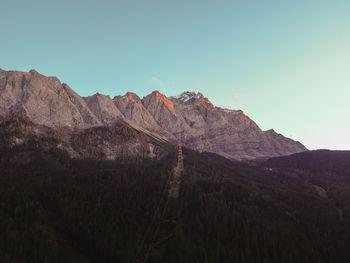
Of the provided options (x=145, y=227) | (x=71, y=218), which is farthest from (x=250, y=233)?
(x=71, y=218)

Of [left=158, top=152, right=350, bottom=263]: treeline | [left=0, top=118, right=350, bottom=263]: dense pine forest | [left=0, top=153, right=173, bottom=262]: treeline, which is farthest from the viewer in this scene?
[left=158, top=152, right=350, bottom=263]: treeline

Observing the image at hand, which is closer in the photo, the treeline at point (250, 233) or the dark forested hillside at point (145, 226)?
the dark forested hillside at point (145, 226)

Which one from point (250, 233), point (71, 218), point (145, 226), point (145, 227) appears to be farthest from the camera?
point (250, 233)

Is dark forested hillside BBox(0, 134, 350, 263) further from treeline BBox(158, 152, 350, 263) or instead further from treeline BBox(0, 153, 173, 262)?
treeline BBox(158, 152, 350, 263)

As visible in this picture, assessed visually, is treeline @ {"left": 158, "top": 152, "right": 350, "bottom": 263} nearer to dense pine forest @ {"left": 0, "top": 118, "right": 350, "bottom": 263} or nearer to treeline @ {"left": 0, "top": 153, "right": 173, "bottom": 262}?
dense pine forest @ {"left": 0, "top": 118, "right": 350, "bottom": 263}

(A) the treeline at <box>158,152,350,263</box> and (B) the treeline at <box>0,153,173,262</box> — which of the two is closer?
(B) the treeline at <box>0,153,173,262</box>

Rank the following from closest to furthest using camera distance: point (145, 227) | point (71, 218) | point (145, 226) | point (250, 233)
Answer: point (71, 218)
point (145, 227)
point (145, 226)
point (250, 233)

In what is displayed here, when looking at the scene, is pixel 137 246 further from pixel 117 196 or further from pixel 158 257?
pixel 117 196

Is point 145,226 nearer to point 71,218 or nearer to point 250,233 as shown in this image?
point 71,218

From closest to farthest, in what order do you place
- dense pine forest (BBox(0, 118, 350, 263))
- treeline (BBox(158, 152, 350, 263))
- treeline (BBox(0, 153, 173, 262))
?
treeline (BBox(0, 153, 173, 262)), dense pine forest (BBox(0, 118, 350, 263)), treeline (BBox(158, 152, 350, 263))

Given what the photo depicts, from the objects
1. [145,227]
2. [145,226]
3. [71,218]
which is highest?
[71,218]

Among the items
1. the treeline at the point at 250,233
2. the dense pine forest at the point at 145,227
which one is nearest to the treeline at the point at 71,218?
the dense pine forest at the point at 145,227

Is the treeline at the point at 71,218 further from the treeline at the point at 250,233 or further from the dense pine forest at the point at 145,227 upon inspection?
the treeline at the point at 250,233

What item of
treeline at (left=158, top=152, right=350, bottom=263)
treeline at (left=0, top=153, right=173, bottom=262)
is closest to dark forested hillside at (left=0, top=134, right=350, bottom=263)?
treeline at (left=0, top=153, right=173, bottom=262)
